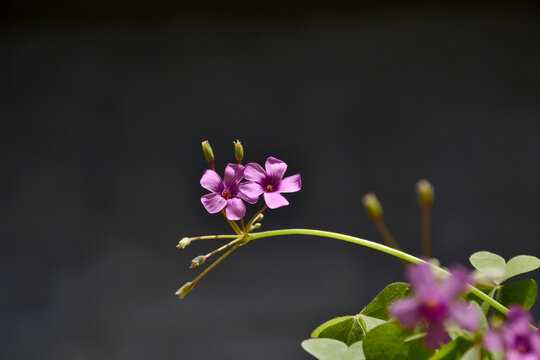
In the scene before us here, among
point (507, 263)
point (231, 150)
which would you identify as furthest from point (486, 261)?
point (231, 150)

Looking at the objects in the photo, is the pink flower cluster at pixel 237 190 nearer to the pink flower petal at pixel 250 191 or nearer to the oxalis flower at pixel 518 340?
the pink flower petal at pixel 250 191

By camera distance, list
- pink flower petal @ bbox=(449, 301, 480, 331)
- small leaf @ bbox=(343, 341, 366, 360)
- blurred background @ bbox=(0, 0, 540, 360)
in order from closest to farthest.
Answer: pink flower petal @ bbox=(449, 301, 480, 331)
small leaf @ bbox=(343, 341, 366, 360)
blurred background @ bbox=(0, 0, 540, 360)

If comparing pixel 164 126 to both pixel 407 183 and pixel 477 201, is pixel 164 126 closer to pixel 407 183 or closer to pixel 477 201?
pixel 407 183

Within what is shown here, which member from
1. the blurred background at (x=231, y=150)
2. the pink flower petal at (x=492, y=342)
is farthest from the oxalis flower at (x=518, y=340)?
the blurred background at (x=231, y=150)

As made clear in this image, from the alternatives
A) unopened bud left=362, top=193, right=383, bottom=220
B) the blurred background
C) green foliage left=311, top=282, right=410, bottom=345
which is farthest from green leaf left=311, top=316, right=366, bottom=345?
the blurred background

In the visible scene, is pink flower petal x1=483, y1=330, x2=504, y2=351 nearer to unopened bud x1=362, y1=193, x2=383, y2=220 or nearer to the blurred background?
unopened bud x1=362, y1=193, x2=383, y2=220

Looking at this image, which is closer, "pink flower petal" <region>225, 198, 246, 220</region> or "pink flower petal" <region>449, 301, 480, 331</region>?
"pink flower petal" <region>449, 301, 480, 331</region>

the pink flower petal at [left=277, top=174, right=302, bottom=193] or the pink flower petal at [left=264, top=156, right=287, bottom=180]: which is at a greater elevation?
the pink flower petal at [left=264, top=156, right=287, bottom=180]

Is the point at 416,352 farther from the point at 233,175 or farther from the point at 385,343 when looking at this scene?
the point at 233,175

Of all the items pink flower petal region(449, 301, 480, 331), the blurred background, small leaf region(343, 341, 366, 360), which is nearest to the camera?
pink flower petal region(449, 301, 480, 331)
